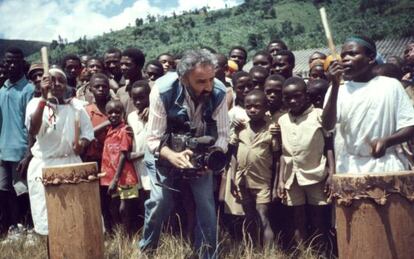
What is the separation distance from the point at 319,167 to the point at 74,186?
212 cm

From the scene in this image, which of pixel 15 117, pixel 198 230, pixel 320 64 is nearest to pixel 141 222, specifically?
pixel 198 230

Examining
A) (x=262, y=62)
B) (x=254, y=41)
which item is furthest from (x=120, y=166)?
(x=254, y=41)

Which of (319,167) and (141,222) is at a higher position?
(319,167)

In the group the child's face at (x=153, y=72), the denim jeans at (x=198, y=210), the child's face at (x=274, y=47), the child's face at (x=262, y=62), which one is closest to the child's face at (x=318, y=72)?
the child's face at (x=262, y=62)

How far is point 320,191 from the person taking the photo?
4.34 m

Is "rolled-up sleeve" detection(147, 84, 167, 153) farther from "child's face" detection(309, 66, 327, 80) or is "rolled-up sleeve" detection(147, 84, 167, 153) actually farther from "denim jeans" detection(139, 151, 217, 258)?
"child's face" detection(309, 66, 327, 80)

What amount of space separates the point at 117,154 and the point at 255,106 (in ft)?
5.00

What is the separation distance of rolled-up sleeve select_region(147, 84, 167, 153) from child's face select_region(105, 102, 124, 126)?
1168 millimetres

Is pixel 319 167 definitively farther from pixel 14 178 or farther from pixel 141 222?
pixel 14 178

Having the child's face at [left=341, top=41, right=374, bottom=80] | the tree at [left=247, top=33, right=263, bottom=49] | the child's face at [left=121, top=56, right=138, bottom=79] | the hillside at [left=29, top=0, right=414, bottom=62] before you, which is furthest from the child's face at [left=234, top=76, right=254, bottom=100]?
the tree at [left=247, top=33, right=263, bottom=49]

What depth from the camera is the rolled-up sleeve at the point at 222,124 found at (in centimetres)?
400

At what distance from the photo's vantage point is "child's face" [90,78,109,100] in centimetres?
525

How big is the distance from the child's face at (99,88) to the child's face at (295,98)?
200 centimetres

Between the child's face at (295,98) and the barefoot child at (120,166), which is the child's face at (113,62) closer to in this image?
the barefoot child at (120,166)
